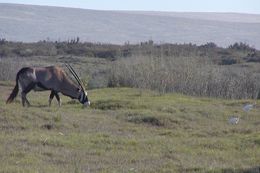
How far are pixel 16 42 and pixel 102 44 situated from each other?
6009mm

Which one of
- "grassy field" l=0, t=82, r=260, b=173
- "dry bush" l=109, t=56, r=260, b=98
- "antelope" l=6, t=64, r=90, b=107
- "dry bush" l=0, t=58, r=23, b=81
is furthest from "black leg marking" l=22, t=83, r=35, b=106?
"dry bush" l=0, t=58, r=23, b=81

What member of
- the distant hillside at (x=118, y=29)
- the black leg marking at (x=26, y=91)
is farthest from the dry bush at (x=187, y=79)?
the distant hillside at (x=118, y=29)

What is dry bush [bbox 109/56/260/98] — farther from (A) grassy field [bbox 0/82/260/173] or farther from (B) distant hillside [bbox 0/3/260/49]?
(B) distant hillside [bbox 0/3/260/49]

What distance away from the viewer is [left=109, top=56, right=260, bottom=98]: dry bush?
24139 mm

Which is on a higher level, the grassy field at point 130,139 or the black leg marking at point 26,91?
the black leg marking at point 26,91

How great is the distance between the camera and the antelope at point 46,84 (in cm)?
1817

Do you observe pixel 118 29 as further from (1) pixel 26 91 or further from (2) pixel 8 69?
(1) pixel 26 91

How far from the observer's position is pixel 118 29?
5169 cm

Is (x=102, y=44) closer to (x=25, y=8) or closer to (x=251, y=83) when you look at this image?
(x=25, y=8)

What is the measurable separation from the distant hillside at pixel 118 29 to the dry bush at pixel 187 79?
75.5 feet

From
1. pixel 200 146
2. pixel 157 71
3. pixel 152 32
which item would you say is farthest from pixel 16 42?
pixel 200 146

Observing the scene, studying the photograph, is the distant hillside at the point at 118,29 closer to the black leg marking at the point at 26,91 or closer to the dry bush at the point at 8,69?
the dry bush at the point at 8,69

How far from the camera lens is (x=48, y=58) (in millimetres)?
38938

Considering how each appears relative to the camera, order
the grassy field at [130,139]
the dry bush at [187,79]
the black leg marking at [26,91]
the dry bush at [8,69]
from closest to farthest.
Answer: the grassy field at [130,139] < the black leg marking at [26,91] < the dry bush at [187,79] < the dry bush at [8,69]
